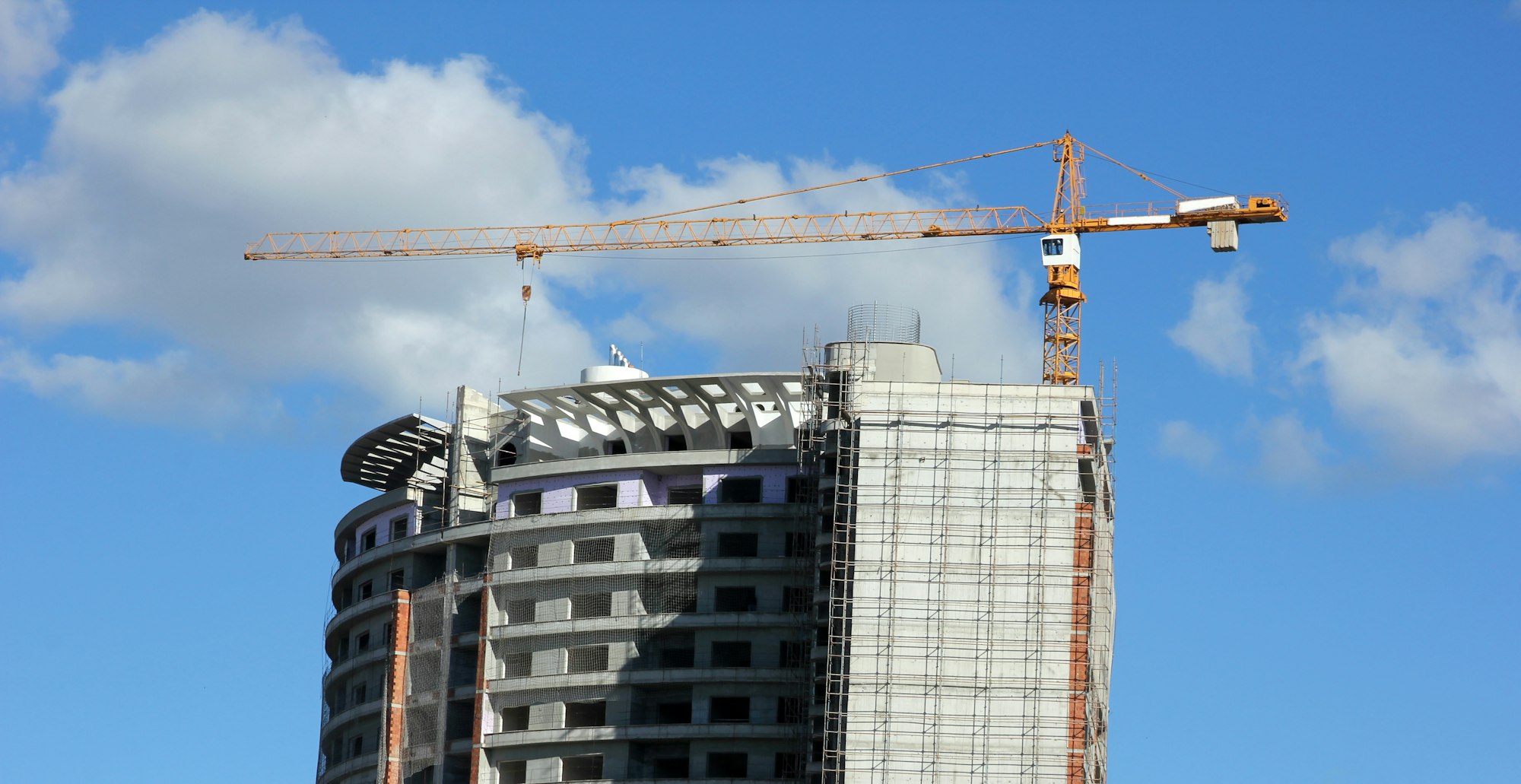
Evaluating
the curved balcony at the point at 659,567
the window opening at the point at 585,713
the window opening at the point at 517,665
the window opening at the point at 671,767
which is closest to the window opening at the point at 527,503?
the curved balcony at the point at 659,567

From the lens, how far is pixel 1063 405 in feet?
366

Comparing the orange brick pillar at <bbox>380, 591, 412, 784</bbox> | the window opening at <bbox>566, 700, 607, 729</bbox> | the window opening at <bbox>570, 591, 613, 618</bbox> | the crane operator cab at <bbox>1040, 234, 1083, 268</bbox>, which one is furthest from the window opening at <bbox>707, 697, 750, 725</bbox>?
the crane operator cab at <bbox>1040, 234, 1083, 268</bbox>

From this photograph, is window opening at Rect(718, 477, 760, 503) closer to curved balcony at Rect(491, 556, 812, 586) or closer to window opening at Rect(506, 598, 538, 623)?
curved balcony at Rect(491, 556, 812, 586)

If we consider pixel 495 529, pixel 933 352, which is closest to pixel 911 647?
pixel 933 352

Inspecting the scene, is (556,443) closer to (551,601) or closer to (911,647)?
(551,601)

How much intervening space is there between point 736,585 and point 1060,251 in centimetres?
4002

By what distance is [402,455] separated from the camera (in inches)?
5566

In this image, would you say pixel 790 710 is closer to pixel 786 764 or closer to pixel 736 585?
pixel 786 764

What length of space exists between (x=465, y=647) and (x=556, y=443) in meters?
11.8

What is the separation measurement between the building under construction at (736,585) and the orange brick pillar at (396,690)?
14 cm

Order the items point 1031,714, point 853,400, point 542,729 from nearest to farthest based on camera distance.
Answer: point 1031,714, point 853,400, point 542,729

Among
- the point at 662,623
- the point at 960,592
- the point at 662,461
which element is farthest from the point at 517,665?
the point at 960,592

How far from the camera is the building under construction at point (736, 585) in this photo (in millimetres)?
107438

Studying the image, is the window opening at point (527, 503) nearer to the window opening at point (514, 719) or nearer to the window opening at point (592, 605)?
the window opening at point (592, 605)
